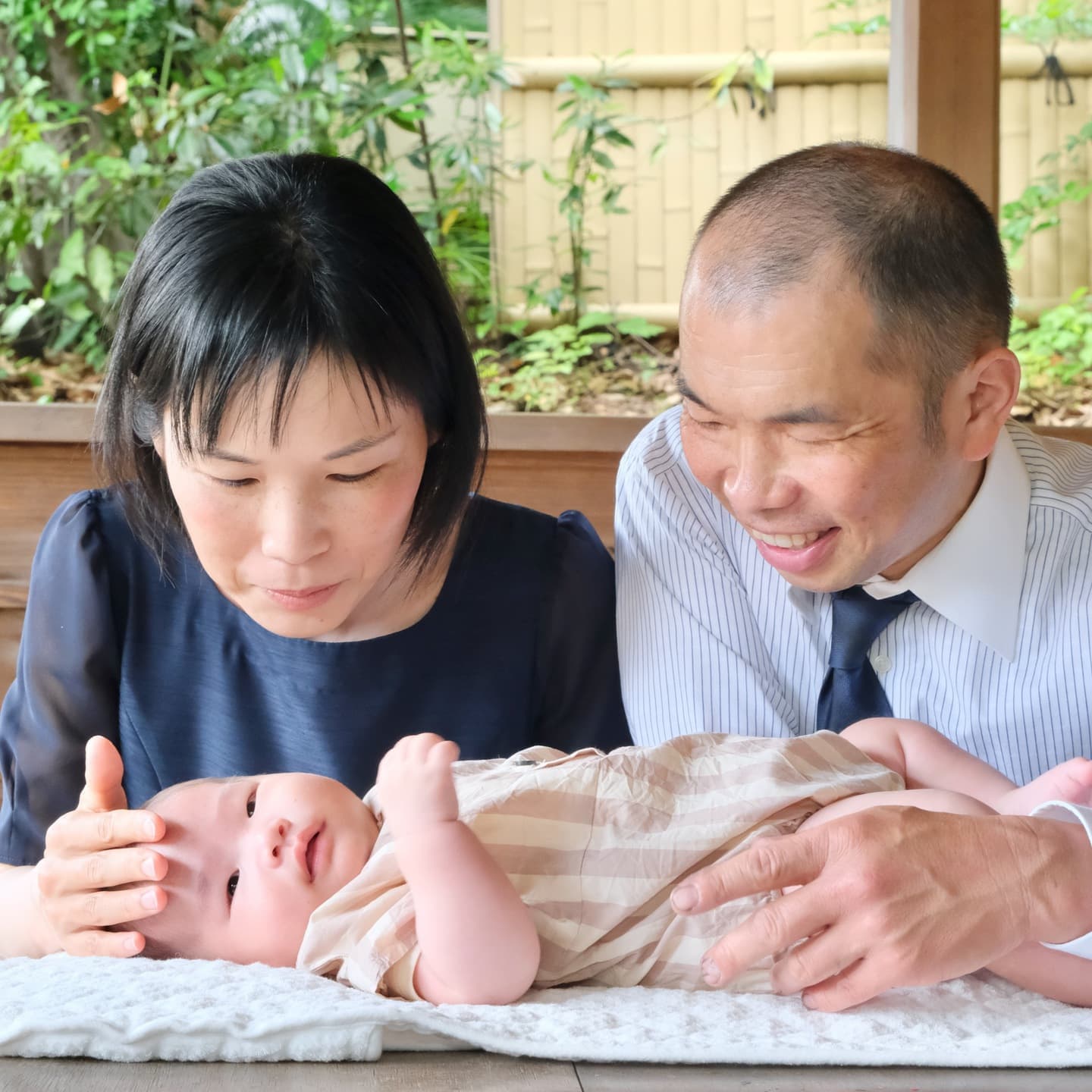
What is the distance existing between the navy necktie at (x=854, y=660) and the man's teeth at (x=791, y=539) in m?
0.19

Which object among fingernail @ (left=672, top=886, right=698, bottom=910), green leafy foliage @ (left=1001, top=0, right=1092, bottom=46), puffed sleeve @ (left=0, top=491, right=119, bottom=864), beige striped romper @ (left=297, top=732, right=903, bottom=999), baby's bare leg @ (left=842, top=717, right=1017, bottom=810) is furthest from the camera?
green leafy foliage @ (left=1001, top=0, right=1092, bottom=46)

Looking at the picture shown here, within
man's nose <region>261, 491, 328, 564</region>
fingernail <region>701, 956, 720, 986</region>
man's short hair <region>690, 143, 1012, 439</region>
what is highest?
man's short hair <region>690, 143, 1012, 439</region>

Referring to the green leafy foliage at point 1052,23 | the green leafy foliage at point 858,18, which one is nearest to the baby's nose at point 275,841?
the green leafy foliage at point 858,18

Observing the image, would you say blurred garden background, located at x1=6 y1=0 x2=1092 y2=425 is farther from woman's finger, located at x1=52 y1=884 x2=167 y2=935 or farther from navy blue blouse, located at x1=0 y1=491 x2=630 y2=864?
woman's finger, located at x1=52 y1=884 x2=167 y2=935

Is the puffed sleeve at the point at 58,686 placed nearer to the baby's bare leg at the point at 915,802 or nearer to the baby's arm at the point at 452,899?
the baby's arm at the point at 452,899

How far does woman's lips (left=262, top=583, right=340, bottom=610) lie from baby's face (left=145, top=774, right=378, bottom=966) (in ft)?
0.68

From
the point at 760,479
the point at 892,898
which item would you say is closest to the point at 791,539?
the point at 760,479

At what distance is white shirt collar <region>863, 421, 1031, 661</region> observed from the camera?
1.56 m

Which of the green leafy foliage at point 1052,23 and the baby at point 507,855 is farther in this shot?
the green leafy foliage at point 1052,23

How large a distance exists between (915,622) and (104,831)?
3.31ft

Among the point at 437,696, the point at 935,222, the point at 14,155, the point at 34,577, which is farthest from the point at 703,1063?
the point at 14,155

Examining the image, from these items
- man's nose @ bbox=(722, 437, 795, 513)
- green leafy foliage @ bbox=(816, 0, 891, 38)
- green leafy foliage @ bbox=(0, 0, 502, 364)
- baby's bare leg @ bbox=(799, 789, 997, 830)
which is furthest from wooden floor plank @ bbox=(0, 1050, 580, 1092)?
green leafy foliage @ bbox=(816, 0, 891, 38)

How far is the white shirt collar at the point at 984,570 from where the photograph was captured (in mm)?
1564

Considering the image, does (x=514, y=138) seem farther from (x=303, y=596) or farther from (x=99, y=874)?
(x=99, y=874)
